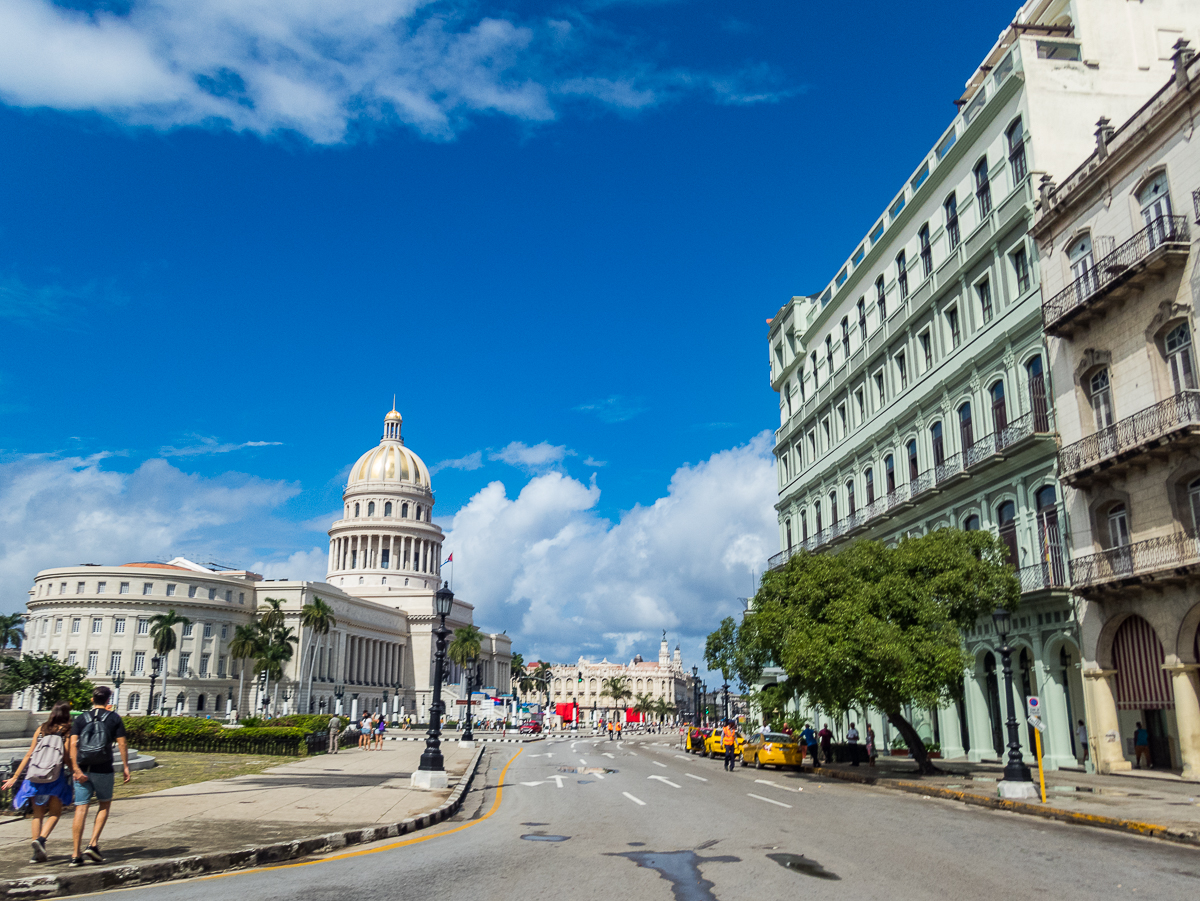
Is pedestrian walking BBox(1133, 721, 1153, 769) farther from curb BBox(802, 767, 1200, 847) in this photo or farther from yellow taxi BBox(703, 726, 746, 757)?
yellow taxi BBox(703, 726, 746, 757)

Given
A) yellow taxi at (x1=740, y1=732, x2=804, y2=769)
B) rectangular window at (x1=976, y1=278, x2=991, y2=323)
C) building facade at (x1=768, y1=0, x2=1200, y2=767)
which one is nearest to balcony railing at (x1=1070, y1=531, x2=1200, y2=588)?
building facade at (x1=768, y1=0, x2=1200, y2=767)

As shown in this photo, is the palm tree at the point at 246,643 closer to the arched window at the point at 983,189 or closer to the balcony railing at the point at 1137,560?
the arched window at the point at 983,189

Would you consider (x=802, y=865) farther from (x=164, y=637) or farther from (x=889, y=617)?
(x=164, y=637)

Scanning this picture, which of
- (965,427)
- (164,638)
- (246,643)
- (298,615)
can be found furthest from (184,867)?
(298,615)

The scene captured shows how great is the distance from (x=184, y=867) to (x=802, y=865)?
22.3 feet

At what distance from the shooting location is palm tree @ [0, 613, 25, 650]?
106562 mm

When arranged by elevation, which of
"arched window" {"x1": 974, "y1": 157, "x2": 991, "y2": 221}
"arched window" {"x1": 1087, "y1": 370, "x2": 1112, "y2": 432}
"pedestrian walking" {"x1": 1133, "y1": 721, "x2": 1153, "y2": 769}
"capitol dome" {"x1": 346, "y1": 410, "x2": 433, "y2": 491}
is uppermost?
"capitol dome" {"x1": 346, "y1": 410, "x2": 433, "y2": 491}

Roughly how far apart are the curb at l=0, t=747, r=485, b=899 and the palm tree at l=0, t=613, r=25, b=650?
371ft

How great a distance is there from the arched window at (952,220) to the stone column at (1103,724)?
15755 millimetres

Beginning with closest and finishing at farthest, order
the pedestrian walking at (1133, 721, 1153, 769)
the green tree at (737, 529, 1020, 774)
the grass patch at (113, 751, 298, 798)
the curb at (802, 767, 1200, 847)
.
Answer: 1. the curb at (802, 767, 1200, 847)
2. the grass patch at (113, 751, 298, 798)
3. the green tree at (737, 529, 1020, 774)
4. the pedestrian walking at (1133, 721, 1153, 769)

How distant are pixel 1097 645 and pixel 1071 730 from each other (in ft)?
10.8

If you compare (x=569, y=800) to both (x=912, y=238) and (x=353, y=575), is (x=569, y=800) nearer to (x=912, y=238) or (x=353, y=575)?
(x=912, y=238)

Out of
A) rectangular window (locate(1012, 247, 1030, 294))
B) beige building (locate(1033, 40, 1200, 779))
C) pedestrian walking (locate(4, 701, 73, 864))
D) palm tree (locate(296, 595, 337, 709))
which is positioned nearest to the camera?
pedestrian walking (locate(4, 701, 73, 864))

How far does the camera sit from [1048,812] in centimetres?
1639
